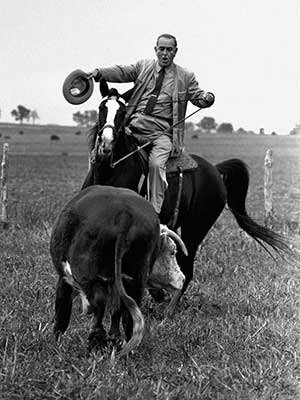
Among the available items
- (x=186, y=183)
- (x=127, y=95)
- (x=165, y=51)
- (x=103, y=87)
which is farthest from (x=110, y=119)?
(x=186, y=183)

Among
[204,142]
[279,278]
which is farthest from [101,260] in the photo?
[204,142]

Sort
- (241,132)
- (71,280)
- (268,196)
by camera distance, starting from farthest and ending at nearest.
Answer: (241,132) → (268,196) → (71,280)

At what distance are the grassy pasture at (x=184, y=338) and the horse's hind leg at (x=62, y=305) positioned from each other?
0.11 metres

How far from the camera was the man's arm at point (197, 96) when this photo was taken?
7848 mm

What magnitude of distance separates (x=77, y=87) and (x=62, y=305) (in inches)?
116

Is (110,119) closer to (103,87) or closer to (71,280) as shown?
(103,87)

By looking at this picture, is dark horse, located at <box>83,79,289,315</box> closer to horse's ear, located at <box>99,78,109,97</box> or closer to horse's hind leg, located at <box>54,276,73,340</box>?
horse's ear, located at <box>99,78,109,97</box>

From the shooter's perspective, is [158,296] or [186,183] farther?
[186,183]

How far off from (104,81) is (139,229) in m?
2.90

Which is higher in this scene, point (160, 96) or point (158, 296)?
point (160, 96)

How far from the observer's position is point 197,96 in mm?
7922

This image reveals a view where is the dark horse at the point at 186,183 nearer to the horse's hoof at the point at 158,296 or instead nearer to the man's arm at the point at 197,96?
the horse's hoof at the point at 158,296

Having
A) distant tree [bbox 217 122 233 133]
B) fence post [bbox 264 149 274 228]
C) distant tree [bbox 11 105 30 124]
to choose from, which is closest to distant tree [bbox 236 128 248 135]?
distant tree [bbox 217 122 233 133]

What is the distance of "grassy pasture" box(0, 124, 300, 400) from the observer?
180 inches
